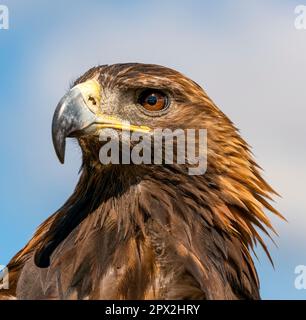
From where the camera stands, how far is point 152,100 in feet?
28.3

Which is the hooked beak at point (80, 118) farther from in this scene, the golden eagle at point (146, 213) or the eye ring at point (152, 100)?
the eye ring at point (152, 100)

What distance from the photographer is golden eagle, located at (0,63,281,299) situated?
786 cm

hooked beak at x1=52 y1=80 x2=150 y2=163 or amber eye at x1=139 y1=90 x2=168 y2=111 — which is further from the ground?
amber eye at x1=139 y1=90 x2=168 y2=111

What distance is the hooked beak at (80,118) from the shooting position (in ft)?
26.1

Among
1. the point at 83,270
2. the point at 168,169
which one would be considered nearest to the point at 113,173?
the point at 168,169
